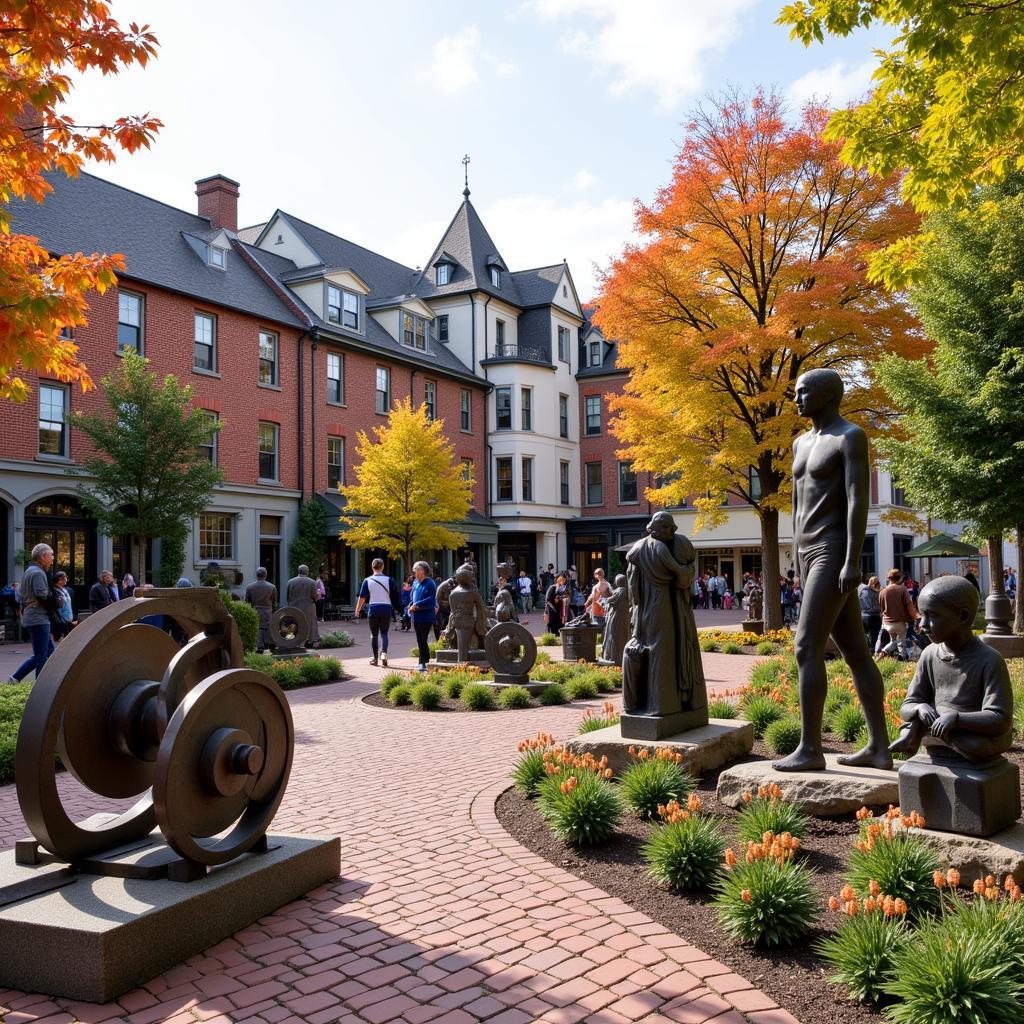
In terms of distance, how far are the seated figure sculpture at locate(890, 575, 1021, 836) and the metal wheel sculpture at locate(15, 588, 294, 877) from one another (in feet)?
10.6

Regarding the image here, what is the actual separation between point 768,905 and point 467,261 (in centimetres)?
4181

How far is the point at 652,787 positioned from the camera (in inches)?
227

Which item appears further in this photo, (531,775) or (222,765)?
(531,775)

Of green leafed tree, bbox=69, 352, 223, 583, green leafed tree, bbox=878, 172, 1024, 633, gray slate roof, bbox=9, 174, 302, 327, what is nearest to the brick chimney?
gray slate roof, bbox=9, 174, 302, 327

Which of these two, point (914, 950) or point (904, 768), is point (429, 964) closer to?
point (914, 950)

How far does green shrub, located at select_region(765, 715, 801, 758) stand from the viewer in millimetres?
7402

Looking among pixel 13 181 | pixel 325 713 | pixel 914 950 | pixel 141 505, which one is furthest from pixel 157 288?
pixel 914 950

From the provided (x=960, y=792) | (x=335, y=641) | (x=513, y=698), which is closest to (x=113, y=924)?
(x=960, y=792)

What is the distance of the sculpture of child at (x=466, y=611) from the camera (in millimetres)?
14594

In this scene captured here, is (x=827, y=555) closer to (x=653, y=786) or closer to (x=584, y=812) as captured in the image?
(x=653, y=786)

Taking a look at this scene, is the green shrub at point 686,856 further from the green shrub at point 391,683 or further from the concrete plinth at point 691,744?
the green shrub at point 391,683

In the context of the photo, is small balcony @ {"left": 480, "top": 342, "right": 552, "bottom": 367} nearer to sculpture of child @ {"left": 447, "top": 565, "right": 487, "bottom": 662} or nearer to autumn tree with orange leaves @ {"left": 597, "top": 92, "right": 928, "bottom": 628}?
autumn tree with orange leaves @ {"left": 597, "top": 92, "right": 928, "bottom": 628}

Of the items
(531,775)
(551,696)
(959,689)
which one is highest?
(959,689)

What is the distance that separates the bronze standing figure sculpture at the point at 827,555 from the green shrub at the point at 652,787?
66 cm
